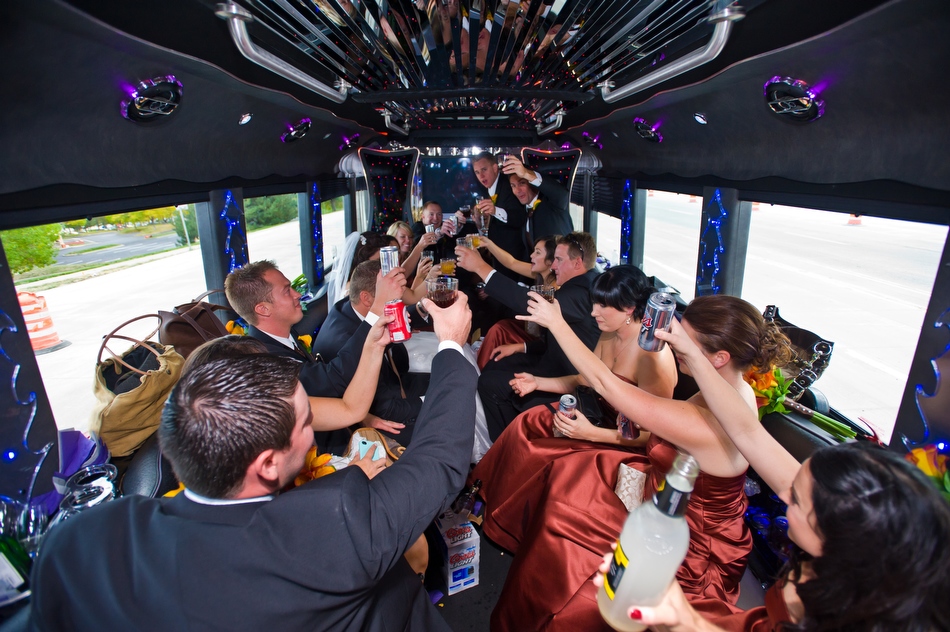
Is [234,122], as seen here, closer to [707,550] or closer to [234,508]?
[234,508]

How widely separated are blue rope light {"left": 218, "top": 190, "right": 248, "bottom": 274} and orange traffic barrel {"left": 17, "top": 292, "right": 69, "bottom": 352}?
1.20 m

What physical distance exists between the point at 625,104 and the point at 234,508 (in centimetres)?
377

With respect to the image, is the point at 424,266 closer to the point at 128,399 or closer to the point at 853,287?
the point at 128,399

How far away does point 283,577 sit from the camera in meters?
0.98

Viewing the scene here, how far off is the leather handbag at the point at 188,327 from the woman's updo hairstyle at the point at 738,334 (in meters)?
2.83

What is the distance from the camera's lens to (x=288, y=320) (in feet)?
9.02

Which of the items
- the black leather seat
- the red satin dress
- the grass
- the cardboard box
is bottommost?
the cardboard box

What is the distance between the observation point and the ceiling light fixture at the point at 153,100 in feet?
6.73

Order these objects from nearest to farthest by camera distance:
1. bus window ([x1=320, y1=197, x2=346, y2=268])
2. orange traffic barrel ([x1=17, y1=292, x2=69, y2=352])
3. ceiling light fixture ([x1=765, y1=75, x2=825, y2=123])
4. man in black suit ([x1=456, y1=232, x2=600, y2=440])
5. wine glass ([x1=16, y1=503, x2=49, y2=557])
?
wine glass ([x1=16, y1=503, x2=49, y2=557])
ceiling light fixture ([x1=765, y1=75, x2=825, y2=123])
orange traffic barrel ([x1=17, y1=292, x2=69, y2=352])
man in black suit ([x1=456, y1=232, x2=600, y2=440])
bus window ([x1=320, y1=197, x2=346, y2=268])

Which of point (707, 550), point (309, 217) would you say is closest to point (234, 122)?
point (309, 217)

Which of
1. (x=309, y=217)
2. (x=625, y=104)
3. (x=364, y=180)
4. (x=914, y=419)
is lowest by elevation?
(x=914, y=419)

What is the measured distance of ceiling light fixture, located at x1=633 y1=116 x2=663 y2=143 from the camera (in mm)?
3827

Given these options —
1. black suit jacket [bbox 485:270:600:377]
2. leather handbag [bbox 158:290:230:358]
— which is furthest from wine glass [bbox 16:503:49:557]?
black suit jacket [bbox 485:270:600:377]

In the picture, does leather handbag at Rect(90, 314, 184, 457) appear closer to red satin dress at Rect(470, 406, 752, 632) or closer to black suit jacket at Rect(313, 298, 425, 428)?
black suit jacket at Rect(313, 298, 425, 428)
